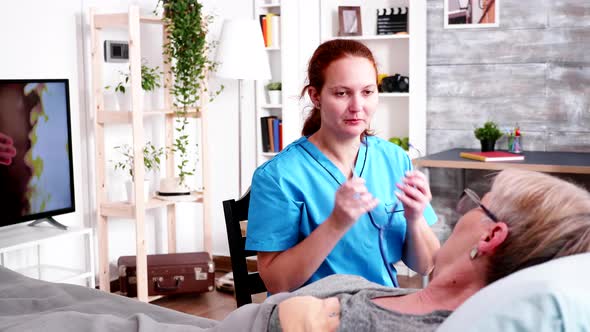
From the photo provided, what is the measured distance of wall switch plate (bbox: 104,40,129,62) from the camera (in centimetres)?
426

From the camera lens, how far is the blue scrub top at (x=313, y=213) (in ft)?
6.02

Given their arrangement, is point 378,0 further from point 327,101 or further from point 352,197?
point 352,197

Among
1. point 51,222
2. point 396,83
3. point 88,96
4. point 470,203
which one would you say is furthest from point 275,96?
point 470,203

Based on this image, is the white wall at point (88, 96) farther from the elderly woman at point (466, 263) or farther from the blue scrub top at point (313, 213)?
the elderly woman at point (466, 263)

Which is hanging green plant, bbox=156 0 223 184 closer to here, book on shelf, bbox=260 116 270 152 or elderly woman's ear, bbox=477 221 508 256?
book on shelf, bbox=260 116 270 152

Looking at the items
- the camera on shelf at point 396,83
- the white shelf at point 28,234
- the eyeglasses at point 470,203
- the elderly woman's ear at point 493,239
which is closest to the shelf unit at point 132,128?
the white shelf at point 28,234

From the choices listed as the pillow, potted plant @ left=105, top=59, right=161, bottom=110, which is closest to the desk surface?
potted plant @ left=105, top=59, right=161, bottom=110

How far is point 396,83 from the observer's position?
15.5 feet

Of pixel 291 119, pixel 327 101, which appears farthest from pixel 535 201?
pixel 291 119

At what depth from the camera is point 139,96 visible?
4051mm

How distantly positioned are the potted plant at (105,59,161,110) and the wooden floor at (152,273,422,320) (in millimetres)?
1126

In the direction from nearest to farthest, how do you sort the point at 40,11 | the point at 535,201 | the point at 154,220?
the point at 535,201, the point at 40,11, the point at 154,220

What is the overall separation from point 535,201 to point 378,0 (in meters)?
3.90

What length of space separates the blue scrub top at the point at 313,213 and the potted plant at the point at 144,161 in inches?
92.3
